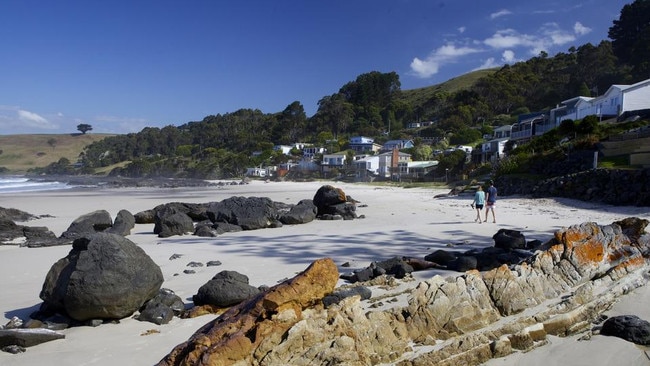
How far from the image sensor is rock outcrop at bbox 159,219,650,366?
10.4 feet

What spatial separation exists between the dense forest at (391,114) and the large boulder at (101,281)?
255 ft

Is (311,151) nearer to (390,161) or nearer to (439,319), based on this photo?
(390,161)

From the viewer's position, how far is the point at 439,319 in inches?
150

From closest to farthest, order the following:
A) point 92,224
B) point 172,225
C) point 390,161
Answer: point 172,225, point 92,224, point 390,161

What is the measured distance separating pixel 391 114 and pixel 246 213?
388ft

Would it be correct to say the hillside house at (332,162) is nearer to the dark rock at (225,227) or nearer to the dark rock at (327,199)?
the dark rock at (327,199)

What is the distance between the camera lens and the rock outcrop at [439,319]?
3.16m

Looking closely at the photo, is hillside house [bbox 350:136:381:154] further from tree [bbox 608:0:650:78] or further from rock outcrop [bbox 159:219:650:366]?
rock outcrop [bbox 159:219:650:366]

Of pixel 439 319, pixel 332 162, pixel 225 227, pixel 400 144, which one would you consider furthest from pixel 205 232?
pixel 400 144

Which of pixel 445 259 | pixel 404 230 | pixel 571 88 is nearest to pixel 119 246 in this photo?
pixel 445 259

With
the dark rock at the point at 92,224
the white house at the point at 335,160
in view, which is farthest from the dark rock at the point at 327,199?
the white house at the point at 335,160

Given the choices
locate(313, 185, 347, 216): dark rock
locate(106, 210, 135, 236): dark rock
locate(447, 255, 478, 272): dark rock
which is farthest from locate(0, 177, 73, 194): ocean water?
locate(447, 255, 478, 272): dark rock

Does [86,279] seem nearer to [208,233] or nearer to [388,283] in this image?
[388,283]

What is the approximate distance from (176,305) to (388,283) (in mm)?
3174
